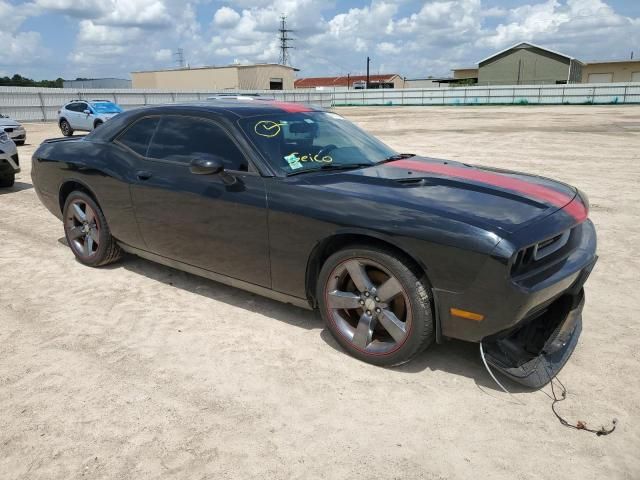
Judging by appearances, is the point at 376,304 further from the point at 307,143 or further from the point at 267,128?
the point at 267,128

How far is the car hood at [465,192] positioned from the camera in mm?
2844

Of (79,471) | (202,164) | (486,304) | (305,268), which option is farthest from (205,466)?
(202,164)

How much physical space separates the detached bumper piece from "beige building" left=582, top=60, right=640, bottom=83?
64.1 metres

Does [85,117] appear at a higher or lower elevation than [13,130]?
higher

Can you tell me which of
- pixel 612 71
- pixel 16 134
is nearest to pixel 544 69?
pixel 612 71

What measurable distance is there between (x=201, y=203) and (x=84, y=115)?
64.2 ft

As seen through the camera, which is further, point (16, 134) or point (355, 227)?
point (16, 134)

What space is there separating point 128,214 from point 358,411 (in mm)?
2746

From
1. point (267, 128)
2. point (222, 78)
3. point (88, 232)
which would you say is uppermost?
point (222, 78)

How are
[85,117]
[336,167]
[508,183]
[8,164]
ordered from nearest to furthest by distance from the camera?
[508,183] < [336,167] < [8,164] < [85,117]

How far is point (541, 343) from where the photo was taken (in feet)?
10.3

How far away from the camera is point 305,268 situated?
3359 millimetres

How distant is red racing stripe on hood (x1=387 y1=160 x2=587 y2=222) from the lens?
320cm

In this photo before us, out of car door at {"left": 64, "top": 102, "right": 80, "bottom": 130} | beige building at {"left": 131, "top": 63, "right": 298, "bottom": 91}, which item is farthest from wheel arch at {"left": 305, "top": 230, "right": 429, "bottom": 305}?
beige building at {"left": 131, "top": 63, "right": 298, "bottom": 91}
